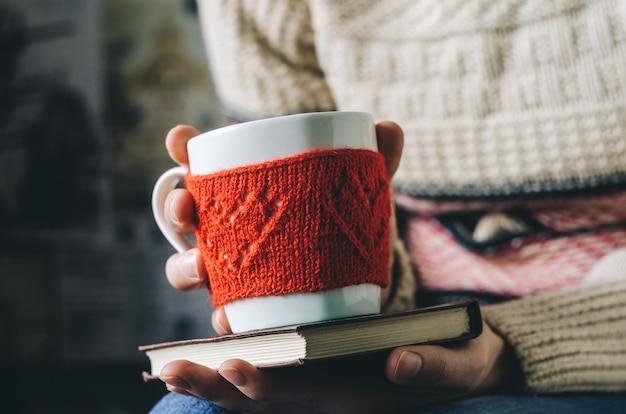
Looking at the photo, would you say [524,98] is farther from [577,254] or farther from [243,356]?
[243,356]

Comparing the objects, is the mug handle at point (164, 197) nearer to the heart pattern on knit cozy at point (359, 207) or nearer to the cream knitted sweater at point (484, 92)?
the heart pattern on knit cozy at point (359, 207)

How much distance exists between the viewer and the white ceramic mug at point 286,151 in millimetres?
421

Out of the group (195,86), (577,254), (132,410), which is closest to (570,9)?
(577,254)

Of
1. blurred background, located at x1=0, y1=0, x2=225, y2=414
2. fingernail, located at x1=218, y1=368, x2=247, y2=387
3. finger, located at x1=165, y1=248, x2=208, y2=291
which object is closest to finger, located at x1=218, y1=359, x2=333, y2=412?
fingernail, located at x1=218, y1=368, x2=247, y2=387

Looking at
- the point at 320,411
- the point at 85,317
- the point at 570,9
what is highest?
the point at 570,9

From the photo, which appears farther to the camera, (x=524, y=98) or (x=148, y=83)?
(x=148, y=83)

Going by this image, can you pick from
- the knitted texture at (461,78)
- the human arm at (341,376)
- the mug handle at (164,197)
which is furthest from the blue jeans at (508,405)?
the knitted texture at (461,78)

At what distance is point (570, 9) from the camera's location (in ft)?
2.19

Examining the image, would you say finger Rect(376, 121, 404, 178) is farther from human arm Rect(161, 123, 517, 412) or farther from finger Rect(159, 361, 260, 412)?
finger Rect(159, 361, 260, 412)

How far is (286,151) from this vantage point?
0.42 m

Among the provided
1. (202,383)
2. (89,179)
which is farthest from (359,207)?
(89,179)

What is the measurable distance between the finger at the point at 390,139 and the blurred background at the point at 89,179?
1142 mm

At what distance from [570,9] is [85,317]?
143 cm

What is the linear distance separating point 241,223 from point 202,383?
106 millimetres
